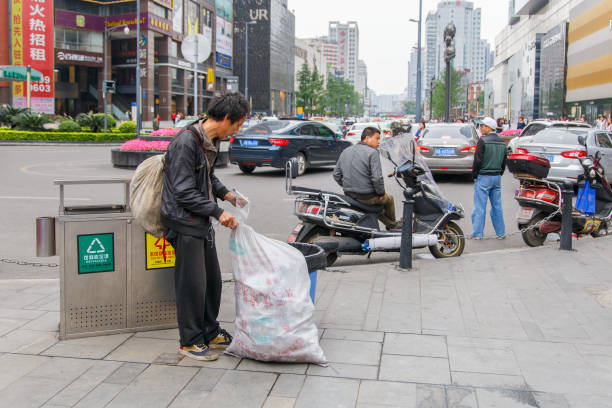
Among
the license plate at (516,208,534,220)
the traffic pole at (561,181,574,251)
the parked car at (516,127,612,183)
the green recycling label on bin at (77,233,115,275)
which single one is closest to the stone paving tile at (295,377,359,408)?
the green recycling label on bin at (77,233,115,275)

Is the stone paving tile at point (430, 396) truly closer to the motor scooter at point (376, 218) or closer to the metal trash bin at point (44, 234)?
the metal trash bin at point (44, 234)

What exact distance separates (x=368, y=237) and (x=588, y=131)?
9.89 metres

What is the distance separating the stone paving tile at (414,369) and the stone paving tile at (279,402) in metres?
0.66

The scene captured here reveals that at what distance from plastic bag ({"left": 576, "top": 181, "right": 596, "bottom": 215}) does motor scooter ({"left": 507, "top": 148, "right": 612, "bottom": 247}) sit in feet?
0.24

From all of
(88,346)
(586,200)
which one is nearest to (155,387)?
(88,346)

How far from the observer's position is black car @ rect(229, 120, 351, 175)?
1733 centimetres

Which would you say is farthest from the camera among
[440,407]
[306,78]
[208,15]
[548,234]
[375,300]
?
[306,78]

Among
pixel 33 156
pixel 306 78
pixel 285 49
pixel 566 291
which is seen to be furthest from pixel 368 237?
pixel 285 49

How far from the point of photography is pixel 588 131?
1503 cm

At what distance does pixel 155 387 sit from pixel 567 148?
40.4 ft

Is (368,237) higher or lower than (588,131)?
lower

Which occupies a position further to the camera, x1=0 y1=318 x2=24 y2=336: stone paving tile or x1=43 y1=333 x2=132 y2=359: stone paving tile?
x1=0 y1=318 x2=24 y2=336: stone paving tile

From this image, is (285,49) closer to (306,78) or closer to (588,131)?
(306,78)

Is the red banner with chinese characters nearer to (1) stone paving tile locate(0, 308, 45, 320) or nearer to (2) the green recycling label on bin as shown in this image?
(1) stone paving tile locate(0, 308, 45, 320)
